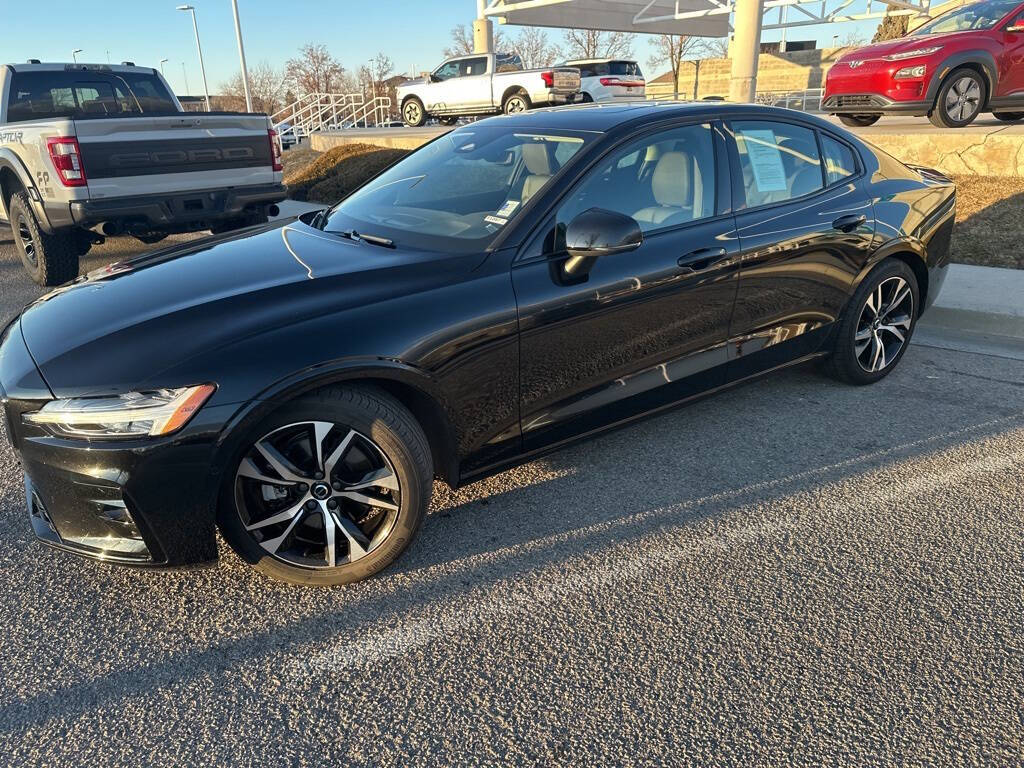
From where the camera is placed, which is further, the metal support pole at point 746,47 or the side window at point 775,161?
the metal support pole at point 746,47

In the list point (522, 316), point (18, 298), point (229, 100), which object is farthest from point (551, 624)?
point (229, 100)

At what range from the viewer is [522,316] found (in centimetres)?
288

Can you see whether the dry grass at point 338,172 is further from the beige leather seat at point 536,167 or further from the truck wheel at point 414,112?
the truck wheel at point 414,112

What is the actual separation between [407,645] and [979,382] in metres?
3.91

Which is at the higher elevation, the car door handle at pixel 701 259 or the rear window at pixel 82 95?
the rear window at pixel 82 95

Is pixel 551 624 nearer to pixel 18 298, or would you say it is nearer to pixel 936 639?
pixel 936 639

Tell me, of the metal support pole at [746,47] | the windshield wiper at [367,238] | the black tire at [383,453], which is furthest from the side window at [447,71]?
the black tire at [383,453]

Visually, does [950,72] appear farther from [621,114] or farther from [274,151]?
[274,151]

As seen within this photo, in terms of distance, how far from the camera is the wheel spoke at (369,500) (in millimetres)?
2643

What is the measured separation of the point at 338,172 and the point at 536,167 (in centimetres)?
1001

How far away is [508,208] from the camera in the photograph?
3105 mm

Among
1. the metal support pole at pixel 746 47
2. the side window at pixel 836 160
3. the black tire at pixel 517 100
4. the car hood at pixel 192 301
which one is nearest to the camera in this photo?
the car hood at pixel 192 301

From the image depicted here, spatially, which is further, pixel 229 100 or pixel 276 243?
pixel 229 100

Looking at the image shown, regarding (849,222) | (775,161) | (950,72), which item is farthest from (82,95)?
(950,72)
